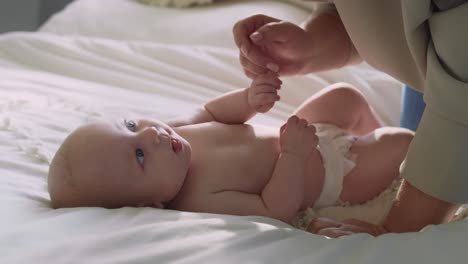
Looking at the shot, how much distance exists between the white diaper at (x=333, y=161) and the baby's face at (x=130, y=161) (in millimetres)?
224

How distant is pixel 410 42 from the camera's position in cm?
72

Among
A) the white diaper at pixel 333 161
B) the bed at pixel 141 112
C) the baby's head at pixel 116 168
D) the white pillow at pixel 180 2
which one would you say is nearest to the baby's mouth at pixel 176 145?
the baby's head at pixel 116 168

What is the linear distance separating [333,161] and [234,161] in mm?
161

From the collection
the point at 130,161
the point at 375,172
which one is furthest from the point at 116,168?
the point at 375,172

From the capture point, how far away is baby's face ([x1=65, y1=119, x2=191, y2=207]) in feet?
2.79

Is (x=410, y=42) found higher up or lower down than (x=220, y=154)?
higher up

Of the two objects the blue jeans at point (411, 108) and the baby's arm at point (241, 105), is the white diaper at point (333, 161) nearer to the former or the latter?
the baby's arm at point (241, 105)

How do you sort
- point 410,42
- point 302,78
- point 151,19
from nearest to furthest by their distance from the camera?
point 410,42 < point 302,78 < point 151,19

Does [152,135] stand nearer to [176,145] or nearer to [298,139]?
[176,145]

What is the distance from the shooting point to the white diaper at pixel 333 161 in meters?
0.98

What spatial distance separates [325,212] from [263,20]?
314mm

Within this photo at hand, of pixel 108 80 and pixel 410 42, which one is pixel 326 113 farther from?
pixel 108 80

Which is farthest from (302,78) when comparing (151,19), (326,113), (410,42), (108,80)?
(410,42)

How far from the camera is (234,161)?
95 centimetres
